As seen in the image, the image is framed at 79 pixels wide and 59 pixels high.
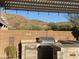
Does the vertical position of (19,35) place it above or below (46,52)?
above

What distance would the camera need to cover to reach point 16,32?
62.3 feet

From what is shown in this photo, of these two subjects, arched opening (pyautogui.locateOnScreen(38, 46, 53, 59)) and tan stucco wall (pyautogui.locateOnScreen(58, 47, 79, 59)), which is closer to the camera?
tan stucco wall (pyautogui.locateOnScreen(58, 47, 79, 59))

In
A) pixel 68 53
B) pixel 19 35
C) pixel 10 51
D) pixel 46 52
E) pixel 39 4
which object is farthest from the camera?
pixel 19 35

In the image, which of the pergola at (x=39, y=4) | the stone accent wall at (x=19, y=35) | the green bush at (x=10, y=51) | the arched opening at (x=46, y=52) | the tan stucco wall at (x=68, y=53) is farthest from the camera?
the stone accent wall at (x=19, y=35)

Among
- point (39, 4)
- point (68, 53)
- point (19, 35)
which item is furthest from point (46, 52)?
point (68, 53)

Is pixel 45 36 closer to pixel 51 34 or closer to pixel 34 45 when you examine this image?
pixel 51 34

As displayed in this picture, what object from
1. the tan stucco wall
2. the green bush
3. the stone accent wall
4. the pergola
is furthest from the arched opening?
the tan stucco wall

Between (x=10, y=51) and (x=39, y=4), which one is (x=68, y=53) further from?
(x=39, y=4)

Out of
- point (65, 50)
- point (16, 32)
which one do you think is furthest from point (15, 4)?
point (65, 50)

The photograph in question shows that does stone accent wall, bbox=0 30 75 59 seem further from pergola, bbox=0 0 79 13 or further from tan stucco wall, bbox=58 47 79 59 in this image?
tan stucco wall, bbox=58 47 79 59

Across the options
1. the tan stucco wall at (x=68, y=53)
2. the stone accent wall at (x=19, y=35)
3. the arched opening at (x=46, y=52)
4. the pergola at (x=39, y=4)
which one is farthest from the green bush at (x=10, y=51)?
the tan stucco wall at (x=68, y=53)

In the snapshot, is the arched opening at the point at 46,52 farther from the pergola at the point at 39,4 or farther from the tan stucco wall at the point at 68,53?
the tan stucco wall at the point at 68,53

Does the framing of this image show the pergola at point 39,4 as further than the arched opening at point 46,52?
No

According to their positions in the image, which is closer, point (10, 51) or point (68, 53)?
point (68, 53)
